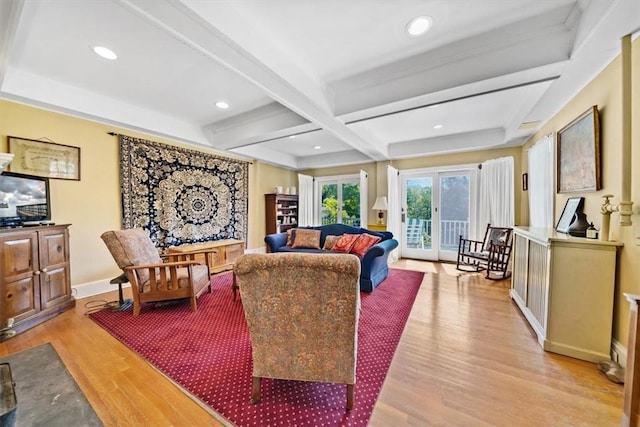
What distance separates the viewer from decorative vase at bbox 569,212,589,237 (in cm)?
207

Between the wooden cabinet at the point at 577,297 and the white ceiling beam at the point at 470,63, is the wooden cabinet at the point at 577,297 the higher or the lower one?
the lower one

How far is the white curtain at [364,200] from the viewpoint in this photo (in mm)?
5670

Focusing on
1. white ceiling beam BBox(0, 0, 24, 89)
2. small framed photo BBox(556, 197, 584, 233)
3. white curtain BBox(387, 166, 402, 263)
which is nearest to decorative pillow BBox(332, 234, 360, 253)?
white curtain BBox(387, 166, 402, 263)

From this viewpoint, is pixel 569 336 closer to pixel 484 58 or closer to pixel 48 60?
pixel 484 58

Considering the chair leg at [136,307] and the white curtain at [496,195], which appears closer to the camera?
the chair leg at [136,307]

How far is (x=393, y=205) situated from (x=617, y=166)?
348cm

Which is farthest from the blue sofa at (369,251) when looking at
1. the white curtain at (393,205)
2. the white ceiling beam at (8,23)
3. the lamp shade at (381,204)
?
the white ceiling beam at (8,23)

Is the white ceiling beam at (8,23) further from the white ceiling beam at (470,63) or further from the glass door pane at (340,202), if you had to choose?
the glass door pane at (340,202)

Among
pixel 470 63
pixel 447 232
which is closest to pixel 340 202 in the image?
pixel 447 232

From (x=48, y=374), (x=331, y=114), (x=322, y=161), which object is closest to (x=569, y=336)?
(x=331, y=114)

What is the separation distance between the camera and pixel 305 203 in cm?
641

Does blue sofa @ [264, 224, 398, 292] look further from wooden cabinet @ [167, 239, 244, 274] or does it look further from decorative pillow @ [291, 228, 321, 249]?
wooden cabinet @ [167, 239, 244, 274]

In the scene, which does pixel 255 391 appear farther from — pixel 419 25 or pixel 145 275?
pixel 419 25

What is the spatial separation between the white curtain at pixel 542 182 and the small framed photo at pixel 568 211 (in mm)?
381
